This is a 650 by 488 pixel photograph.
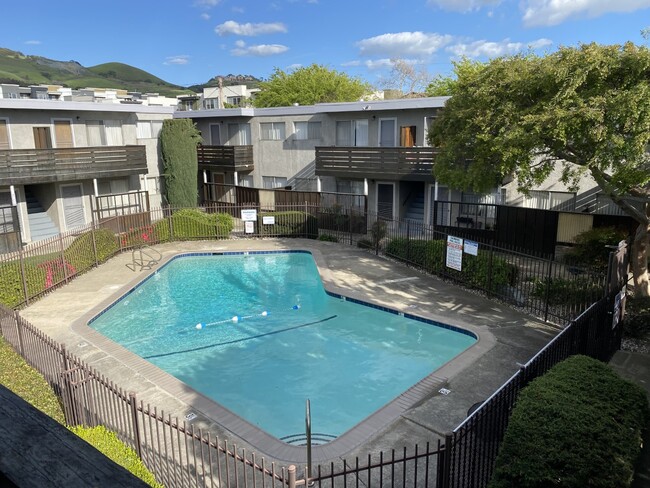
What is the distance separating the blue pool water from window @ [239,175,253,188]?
550 inches

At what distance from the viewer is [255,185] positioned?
34.9 metres

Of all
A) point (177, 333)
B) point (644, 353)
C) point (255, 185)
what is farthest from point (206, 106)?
point (644, 353)

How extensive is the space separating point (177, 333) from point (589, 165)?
508 inches

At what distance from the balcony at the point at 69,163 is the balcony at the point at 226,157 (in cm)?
492

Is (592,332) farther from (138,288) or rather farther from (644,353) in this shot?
(138,288)

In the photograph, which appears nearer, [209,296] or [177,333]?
[177,333]

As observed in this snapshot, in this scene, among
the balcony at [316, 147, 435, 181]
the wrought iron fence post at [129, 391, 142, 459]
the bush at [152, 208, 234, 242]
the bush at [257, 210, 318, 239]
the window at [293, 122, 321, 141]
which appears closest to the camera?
the wrought iron fence post at [129, 391, 142, 459]

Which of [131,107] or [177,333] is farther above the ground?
[131,107]

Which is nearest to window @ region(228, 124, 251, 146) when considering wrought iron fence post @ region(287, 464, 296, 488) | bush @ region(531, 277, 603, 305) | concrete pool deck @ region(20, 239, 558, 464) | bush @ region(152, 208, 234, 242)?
bush @ region(152, 208, 234, 242)

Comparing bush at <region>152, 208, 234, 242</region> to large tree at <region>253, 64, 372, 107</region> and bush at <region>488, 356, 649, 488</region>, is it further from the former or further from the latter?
large tree at <region>253, 64, 372, 107</region>

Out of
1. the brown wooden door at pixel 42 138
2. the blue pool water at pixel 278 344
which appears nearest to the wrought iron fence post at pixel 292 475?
the blue pool water at pixel 278 344

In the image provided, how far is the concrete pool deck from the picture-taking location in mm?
9578

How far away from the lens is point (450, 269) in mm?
19281

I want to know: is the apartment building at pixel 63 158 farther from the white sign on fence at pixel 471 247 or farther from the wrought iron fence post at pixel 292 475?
the wrought iron fence post at pixel 292 475
